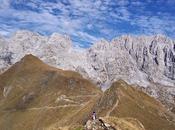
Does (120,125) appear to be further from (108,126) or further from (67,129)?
(67,129)

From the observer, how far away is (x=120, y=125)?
77.9 meters

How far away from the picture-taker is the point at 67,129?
256ft

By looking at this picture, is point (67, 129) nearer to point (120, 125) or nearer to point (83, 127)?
point (83, 127)

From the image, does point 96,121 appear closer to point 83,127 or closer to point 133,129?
point 83,127

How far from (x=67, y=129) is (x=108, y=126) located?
28.3ft

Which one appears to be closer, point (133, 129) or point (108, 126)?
point (108, 126)

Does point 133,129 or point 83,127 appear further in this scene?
point 133,129

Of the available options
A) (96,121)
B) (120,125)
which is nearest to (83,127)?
(96,121)

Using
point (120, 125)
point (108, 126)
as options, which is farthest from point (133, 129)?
point (108, 126)

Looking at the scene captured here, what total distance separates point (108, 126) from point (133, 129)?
31.6 ft

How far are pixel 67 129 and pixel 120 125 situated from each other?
9.74 m

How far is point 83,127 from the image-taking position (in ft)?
245

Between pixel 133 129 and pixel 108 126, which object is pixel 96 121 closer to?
pixel 108 126

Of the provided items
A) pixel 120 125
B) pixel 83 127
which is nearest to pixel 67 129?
pixel 83 127
